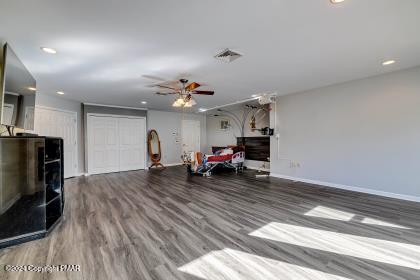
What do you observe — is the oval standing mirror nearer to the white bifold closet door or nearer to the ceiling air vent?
the white bifold closet door

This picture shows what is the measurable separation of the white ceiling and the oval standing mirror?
408 centimetres

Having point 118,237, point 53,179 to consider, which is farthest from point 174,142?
point 118,237

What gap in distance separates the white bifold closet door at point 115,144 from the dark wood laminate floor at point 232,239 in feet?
9.61

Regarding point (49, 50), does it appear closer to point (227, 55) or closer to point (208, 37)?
point (208, 37)

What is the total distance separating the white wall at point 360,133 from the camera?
362 cm

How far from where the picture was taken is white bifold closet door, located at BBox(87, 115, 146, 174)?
6.53 metres

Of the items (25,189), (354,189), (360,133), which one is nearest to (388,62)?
(360,133)

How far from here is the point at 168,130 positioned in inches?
335

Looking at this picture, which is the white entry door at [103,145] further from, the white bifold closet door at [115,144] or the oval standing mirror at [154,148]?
the oval standing mirror at [154,148]

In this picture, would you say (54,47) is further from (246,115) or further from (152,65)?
(246,115)

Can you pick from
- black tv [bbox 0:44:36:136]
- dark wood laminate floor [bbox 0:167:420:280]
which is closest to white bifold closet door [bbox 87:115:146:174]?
dark wood laminate floor [bbox 0:167:420:280]

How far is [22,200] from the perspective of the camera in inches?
93.6

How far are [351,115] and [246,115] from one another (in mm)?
3863

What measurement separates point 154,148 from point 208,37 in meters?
6.47
